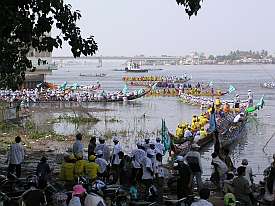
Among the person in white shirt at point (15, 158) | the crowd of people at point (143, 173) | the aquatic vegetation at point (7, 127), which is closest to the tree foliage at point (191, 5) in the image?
the crowd of people at point (143, 173)

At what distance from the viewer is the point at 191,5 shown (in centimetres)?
1152

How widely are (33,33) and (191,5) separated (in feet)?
11.8

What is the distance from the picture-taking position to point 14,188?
11.9 meters

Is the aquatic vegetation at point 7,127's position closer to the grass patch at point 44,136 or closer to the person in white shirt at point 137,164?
the grass patch at point 44,136

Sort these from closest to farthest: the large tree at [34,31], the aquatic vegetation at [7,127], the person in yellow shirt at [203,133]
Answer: the large tree at [34,31] < the person in yellow shirt at [203,133] < the aquatic vegetation at [7,127]

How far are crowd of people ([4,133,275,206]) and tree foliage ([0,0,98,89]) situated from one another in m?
2.42

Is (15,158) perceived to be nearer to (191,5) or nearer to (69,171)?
(69,171)

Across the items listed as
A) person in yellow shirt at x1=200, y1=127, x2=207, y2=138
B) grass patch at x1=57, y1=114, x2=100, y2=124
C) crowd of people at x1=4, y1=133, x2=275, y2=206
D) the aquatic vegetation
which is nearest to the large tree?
crowd of people at x1=4, y1=133, x2=275, y2=206

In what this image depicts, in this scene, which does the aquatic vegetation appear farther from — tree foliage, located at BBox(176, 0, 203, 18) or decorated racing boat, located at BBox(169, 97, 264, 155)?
tree foliage, located at BBox(176, 0, 203, 18)

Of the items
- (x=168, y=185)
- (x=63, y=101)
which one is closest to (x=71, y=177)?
(x=168, y=185)

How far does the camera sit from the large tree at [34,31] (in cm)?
1099

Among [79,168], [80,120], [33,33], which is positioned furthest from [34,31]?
[80,120]

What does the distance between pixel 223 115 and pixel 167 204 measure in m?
24.1

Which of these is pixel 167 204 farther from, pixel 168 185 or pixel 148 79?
pixel 148 79
